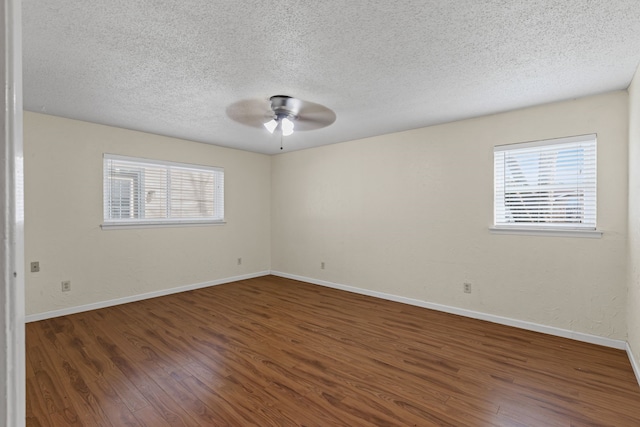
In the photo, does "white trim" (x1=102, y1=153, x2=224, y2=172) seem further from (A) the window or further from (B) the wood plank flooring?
(B) the wood plank flooring

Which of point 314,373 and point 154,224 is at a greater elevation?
point 154,224

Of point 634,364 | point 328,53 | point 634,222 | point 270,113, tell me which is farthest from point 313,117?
point 634,364

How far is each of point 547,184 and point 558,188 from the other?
103mm

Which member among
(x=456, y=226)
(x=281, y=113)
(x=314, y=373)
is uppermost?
(x=281, y=113)

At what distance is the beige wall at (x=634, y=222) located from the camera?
2.35 m

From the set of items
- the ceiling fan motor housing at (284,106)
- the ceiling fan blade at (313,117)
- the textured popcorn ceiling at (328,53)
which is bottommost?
the ceiling fan motor housing at (284,106)

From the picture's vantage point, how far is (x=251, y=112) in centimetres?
345

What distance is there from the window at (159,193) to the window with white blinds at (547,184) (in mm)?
4207

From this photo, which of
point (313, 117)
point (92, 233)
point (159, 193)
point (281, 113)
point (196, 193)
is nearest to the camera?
point (281, 113)

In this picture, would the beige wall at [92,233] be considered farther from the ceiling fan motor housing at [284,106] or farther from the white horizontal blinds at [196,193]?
the ceiling fan motor housing at [284,106]

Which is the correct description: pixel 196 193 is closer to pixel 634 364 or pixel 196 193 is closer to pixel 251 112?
pixel 251 112

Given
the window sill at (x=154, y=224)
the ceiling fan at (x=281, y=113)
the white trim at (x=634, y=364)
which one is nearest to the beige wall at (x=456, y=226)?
the white trim at (x=634, y=364)

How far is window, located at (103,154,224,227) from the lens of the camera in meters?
4.16

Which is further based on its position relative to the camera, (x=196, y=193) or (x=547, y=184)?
(x=196, y=193)
